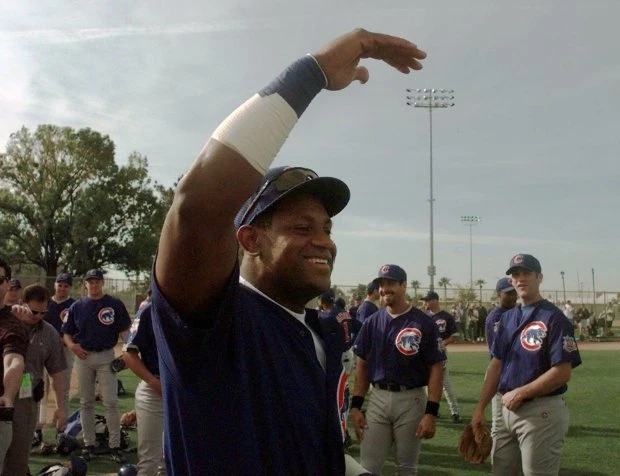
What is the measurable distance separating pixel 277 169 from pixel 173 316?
0.79m

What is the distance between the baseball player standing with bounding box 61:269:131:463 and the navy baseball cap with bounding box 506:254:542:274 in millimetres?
5296

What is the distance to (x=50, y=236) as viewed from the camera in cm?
4366

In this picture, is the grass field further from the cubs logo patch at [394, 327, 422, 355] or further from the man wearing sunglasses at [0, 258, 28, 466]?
the man wearing sunglasses at [0, 258, 28, 466]

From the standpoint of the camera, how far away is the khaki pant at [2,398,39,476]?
4.96m

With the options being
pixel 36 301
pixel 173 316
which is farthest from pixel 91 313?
pixel 173 316

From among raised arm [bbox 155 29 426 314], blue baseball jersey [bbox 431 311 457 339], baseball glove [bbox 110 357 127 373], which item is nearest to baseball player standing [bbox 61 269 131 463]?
baseball glove [bbox 110 357 127 373]

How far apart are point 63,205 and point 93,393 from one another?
39199mm

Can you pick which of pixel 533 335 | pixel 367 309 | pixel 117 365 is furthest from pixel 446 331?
pixel 533 335

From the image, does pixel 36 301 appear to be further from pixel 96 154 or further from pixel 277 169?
pixel 96 154

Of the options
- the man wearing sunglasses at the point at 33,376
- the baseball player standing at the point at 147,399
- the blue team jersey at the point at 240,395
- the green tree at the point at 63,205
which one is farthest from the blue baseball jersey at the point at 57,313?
the green tree at the point at 63,205

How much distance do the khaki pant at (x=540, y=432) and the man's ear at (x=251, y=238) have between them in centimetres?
389

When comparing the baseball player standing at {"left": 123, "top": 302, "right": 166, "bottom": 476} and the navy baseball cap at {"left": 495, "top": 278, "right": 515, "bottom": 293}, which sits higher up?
the navy baseball cap at {"left": 495, "top": 278, "right": 515, "bottom": 293}

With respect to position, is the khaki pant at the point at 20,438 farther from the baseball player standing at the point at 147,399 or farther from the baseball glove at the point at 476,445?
the baseball glove at the point at 476,445

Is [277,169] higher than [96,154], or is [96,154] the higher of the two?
[96,154]
